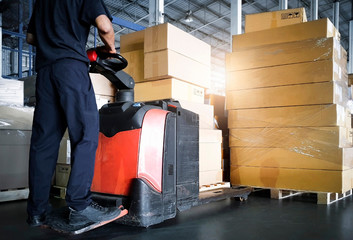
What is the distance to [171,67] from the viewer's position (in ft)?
10.4

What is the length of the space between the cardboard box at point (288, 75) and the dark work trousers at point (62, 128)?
237cm

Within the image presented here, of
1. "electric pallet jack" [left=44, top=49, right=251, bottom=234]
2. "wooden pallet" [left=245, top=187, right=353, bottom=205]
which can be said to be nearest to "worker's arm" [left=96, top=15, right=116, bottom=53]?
"electric pallet jack" [left=44, top=49, right=251, bottom=234]

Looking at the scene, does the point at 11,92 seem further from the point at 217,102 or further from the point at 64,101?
the point at 217,102

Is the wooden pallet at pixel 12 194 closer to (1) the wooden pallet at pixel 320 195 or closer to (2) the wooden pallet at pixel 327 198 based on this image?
(1) the wooden pallet at pixel 320 195

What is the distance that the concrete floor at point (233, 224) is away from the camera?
85.0 inches

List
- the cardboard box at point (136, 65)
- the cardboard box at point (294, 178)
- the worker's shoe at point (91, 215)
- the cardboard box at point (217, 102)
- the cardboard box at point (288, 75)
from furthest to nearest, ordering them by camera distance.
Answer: the cardboard box at point (217, 102), the cardboard box at point (136, 65), the cardboard box at point (288, 75), the cardboard box at point (294, 178), the worker's shoe at point (91, 215)

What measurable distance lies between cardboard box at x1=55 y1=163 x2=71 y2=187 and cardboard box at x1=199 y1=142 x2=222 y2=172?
1478mm

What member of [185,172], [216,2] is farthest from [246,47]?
[216,2]

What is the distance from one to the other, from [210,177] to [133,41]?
5.77ft

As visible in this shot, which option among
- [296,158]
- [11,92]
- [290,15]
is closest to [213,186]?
[296,158]

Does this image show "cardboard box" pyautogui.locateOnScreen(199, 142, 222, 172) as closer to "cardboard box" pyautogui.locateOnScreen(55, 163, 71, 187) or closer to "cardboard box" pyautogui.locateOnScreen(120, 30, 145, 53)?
"cardboard box" pyautogui.locateOnScreen(120, 30, 145, 53)

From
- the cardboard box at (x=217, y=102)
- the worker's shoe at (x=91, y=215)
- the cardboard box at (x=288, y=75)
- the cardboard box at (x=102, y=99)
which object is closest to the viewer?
the worker's shoe at (x=91, y=215)

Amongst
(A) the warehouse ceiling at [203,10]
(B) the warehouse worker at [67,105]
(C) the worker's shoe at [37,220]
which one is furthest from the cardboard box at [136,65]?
(A) the warehouse ceiling at [203,10]

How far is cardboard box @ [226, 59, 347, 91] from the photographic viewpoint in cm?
339
